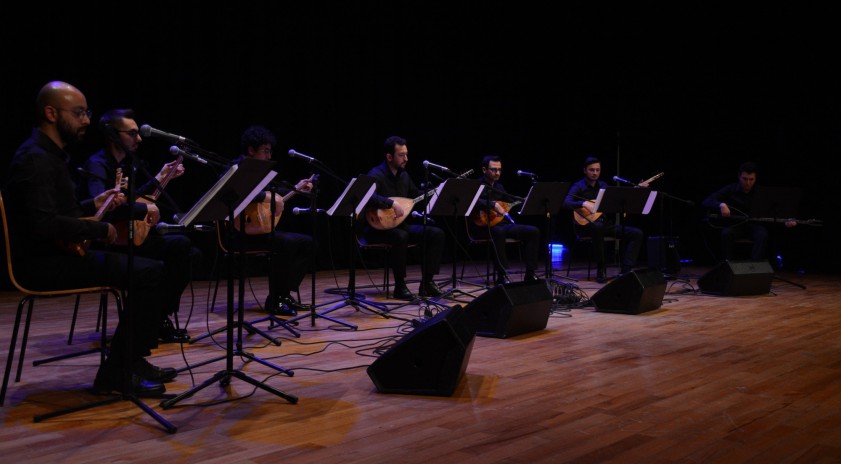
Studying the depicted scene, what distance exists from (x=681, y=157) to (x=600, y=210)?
365 cm

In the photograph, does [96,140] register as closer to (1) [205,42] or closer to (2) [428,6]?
(1) [205,42]

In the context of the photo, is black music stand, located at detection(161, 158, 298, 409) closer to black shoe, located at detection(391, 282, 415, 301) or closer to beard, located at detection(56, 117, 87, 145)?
beard, located at detection(56, 117, 87, 145)

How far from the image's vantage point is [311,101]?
332 inches

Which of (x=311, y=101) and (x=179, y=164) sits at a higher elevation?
(x=311, y=101)

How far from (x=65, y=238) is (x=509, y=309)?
2.56 m

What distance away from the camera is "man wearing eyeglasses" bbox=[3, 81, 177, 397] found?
287 centimetres

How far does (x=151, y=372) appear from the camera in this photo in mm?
3291

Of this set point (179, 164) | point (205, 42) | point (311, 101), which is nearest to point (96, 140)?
point (205, 42)

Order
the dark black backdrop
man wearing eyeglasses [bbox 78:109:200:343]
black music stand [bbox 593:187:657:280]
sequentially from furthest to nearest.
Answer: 1. black music stand [bbox 593:187:657:280]
2. the dark black backdrop
3. man wearing eyeglasses [bbox 78:109:200:343]

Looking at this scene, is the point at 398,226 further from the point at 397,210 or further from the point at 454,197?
the point at 454,197

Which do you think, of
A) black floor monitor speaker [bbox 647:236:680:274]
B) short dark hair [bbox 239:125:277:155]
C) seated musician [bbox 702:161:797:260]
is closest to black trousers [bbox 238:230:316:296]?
short dark hair [bbox 239:125:277:155]

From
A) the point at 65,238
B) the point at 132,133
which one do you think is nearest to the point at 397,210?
the point at 132,133

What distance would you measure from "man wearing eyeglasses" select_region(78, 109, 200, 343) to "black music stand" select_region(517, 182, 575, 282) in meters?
3.14

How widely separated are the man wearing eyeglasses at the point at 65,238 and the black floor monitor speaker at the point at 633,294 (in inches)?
144
